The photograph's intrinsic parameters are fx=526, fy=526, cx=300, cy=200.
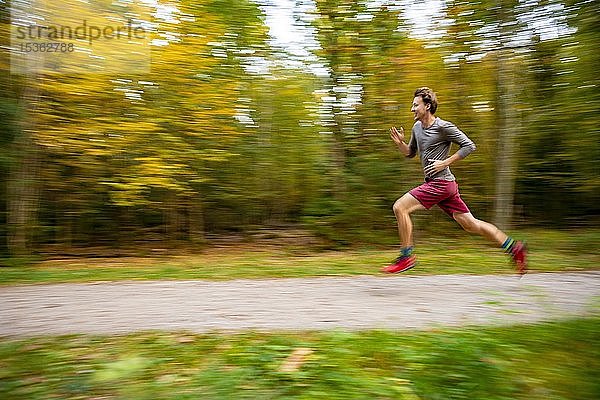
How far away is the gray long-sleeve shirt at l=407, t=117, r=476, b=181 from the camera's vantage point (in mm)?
5027

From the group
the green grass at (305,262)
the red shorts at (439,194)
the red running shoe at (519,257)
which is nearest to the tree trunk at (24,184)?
the green grass at (305,262)

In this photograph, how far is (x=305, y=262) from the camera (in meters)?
7.49

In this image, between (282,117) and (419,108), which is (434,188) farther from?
(282,117)

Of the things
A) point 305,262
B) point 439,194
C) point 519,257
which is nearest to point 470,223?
point 439,194

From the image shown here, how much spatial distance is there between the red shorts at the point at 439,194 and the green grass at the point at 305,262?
3.57ft

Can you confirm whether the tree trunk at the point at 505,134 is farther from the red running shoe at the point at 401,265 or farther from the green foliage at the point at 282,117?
the red running shoe at the point at 401,265

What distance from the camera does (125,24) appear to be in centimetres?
827

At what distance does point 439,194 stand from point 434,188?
0.07 metres

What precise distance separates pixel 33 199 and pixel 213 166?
3.32 meters

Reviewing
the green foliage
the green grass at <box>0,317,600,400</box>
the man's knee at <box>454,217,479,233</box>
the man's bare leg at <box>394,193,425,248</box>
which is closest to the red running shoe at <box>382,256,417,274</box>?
the man's bare leg at <box>394,193,425,248</box>

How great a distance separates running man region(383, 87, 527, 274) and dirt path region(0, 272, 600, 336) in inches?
11.6

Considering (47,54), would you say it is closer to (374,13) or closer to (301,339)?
(374,13)

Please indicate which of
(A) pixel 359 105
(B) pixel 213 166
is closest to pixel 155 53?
(B) pixel 213 166

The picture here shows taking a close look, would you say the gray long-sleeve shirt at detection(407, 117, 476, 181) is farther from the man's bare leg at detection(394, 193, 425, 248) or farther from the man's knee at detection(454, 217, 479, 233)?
the man's knee at detection(454, 217, 479, 233)
